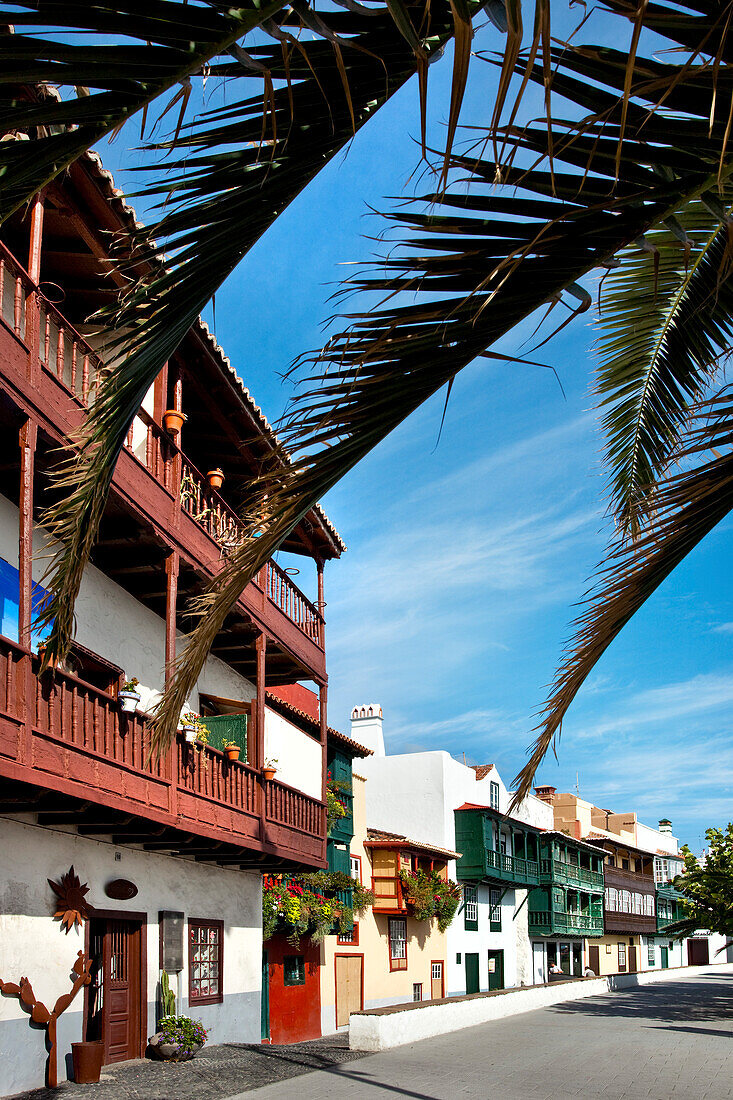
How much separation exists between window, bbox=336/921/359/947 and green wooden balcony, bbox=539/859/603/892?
19028 millimetres

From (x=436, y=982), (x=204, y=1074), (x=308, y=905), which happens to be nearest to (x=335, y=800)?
(x=308, y=905)

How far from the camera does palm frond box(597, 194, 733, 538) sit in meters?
4.57

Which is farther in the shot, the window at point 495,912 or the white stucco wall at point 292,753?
the window at point 495,912

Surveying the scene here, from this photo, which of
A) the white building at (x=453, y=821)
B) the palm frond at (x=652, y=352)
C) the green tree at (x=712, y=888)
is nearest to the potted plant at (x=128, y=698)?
the palm frond at (x=652, y=352)

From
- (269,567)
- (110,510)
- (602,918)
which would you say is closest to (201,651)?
(110,510)

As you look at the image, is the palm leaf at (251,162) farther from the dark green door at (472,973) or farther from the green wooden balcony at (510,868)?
the dark green door at (472,973)

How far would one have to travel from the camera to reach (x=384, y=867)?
29266 mm

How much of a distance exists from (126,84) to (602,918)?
56.8 metres

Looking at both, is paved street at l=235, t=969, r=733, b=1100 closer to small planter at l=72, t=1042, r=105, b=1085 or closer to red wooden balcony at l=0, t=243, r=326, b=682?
small planter at l=72, t=1042, r=105, b=1085

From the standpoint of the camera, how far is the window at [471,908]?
117ft

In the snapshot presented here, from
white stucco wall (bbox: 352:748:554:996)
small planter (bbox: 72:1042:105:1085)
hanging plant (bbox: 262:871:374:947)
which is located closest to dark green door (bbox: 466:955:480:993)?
white stucco wall (bbox: 352:748:554:996)

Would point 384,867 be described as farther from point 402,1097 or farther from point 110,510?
point 110,510

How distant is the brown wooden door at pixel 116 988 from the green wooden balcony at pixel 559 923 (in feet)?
108

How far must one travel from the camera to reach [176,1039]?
43.4 ft
